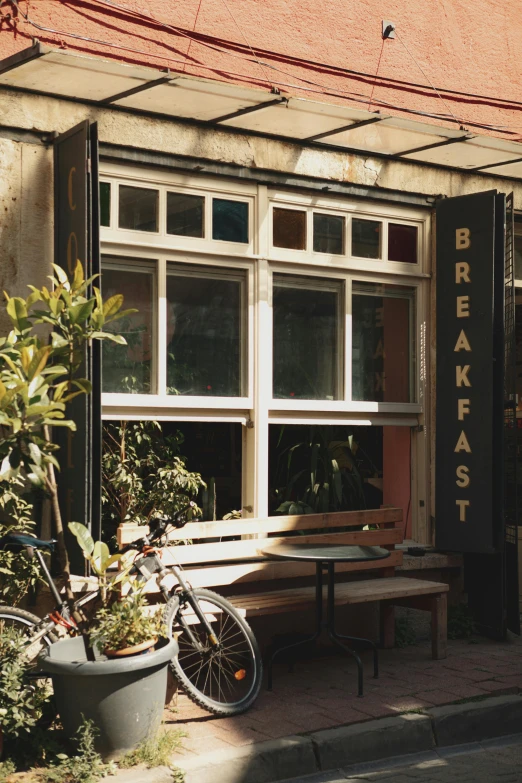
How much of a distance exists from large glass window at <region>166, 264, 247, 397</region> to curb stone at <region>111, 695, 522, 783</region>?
2.81 m

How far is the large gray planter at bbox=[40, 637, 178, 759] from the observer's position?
509cm

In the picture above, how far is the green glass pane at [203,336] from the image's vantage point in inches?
295

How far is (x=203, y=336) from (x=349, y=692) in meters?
2.73

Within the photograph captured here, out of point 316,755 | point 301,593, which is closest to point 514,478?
point 301,593

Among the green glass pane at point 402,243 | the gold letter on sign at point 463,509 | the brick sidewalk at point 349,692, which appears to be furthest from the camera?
the green glass pane at point 402,243

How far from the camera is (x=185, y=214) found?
750cm

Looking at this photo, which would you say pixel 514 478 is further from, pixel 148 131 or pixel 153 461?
pixel 148 131

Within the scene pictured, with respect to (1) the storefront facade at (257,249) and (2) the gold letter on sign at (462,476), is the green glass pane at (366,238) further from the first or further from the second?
(2) the gold letter on sign at (462,476)

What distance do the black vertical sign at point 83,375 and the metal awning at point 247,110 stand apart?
0.38m

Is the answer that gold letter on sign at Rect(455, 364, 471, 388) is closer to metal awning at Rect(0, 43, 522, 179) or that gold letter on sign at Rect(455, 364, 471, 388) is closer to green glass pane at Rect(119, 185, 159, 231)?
metal awning at Rect(0, 43, 522, 179)

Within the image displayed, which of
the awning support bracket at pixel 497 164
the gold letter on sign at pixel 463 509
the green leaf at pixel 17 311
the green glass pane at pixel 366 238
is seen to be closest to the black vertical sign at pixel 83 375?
the green leaf at pixel 17 311

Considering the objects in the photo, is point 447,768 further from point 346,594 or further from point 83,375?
point 83,375

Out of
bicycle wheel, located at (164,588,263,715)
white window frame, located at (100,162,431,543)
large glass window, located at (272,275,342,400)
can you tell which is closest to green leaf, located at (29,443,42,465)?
bicycle wheel, located at (164,588,263,715)

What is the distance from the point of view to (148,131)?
7.29m
